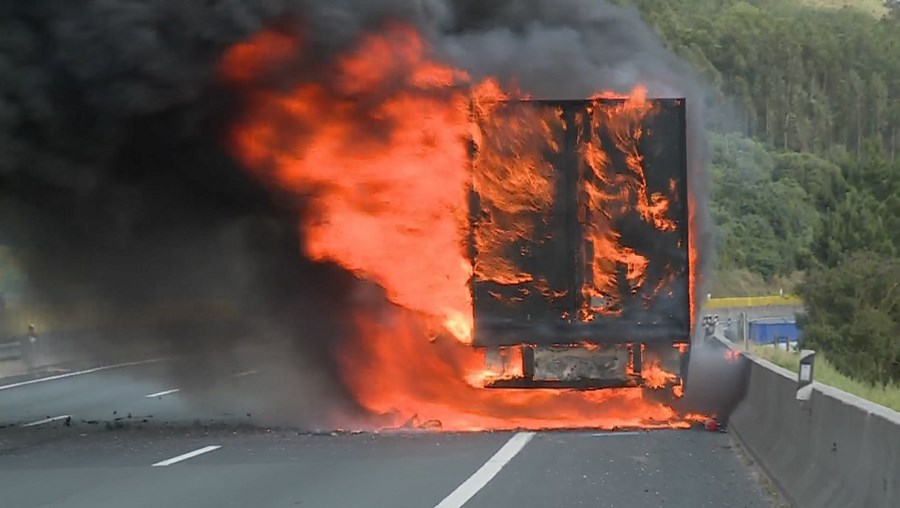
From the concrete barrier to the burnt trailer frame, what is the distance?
4.02ft

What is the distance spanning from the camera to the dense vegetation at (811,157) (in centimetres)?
4688

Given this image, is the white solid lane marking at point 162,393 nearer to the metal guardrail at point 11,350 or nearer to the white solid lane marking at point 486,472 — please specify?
the metal guardrail at point 11,350

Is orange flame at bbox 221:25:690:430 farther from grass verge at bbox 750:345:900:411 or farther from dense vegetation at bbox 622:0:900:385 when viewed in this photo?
dense vegetation at bbox 622:0:900:385

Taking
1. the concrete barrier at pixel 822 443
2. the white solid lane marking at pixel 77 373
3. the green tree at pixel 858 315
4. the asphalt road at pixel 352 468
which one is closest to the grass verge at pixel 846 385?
the concrete barrier at pixel 822 443

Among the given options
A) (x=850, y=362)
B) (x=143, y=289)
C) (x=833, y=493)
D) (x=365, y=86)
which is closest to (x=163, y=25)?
(x=365, y=86)

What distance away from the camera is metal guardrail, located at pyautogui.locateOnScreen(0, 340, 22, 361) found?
2794cm

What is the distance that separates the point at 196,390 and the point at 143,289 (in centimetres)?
184

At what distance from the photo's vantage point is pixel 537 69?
16281 mm

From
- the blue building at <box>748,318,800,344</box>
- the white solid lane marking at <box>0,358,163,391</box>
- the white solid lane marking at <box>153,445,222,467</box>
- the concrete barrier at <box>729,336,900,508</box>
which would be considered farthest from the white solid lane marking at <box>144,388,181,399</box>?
the blue building at <box>748,318,800,344</box>

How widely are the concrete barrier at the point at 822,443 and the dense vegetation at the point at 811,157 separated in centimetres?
606

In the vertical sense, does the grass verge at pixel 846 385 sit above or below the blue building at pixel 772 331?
above

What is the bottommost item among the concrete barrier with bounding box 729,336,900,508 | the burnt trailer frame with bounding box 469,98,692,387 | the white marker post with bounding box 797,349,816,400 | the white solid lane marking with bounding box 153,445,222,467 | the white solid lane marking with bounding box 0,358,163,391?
the white solid lane marking with bounding box 0,358,163,391

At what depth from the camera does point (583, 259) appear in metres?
13.4

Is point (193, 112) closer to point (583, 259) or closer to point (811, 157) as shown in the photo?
point (583, 259)
